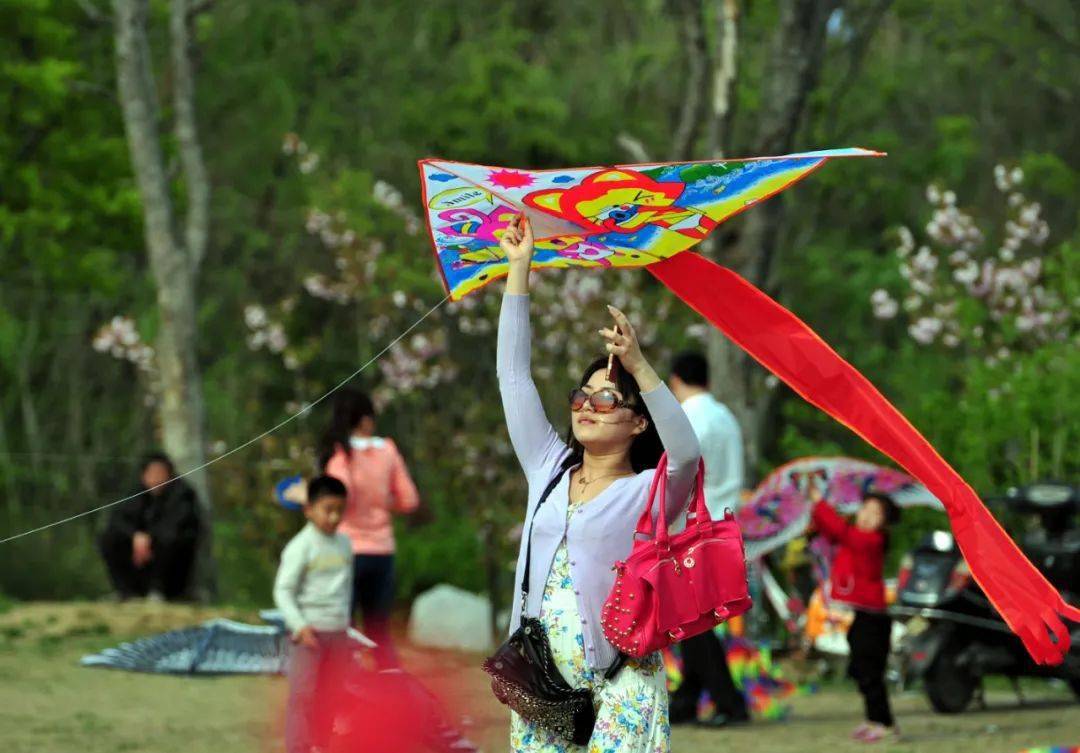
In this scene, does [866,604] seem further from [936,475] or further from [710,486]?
[936,475]

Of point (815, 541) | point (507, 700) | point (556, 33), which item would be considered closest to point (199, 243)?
point (815, 541)

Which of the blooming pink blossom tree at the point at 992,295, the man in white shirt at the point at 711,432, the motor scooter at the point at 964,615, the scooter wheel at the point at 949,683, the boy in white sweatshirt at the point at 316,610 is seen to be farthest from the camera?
the blooming pink blossom tree at the point at 992,295

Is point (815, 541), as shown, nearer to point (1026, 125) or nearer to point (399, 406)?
point (399, 406)

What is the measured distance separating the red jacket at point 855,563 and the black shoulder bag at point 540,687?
4.89m

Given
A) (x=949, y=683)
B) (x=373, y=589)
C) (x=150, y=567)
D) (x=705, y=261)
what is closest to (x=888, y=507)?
(x=949, y=683)

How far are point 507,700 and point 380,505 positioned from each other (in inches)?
169

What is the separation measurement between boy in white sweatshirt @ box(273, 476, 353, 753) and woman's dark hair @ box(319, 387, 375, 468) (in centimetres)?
99

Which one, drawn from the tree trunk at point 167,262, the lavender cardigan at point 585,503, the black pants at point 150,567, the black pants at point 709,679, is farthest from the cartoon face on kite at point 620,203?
the tree trunk at point 167,262

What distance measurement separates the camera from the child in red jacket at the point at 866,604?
998 cm

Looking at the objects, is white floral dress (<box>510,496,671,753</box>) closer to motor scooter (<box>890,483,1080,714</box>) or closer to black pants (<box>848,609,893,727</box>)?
black pants (<box>848,609,893,727</box>)

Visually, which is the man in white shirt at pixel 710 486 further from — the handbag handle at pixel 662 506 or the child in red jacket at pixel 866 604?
the handbag handle at pixel 662 506

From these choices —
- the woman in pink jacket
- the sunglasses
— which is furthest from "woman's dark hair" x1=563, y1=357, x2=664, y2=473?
Result: the woman in pink jacket

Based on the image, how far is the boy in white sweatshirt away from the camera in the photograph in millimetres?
8031

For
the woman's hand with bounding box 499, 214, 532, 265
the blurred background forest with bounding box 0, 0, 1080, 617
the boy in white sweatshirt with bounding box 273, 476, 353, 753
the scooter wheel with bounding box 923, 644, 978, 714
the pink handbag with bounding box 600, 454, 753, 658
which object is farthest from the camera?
the blurred background forest with bounding box 0, 0, 1080, 617
